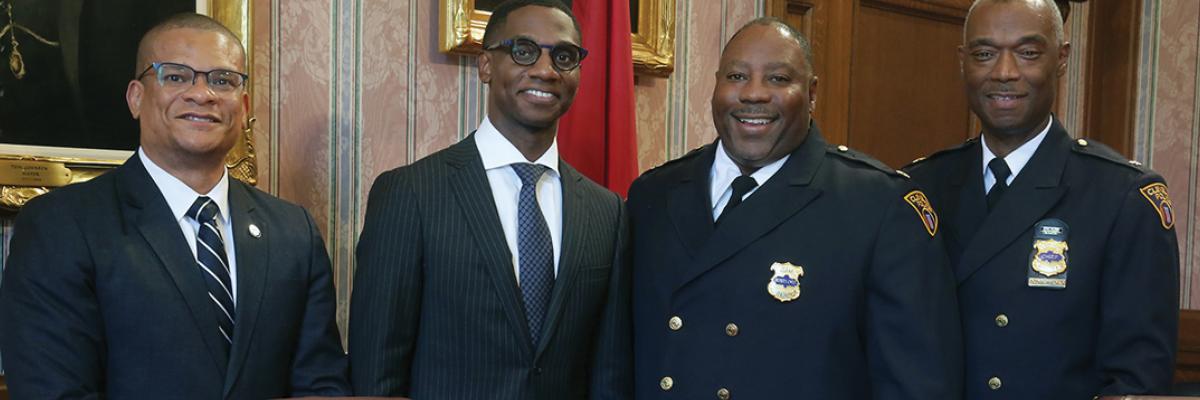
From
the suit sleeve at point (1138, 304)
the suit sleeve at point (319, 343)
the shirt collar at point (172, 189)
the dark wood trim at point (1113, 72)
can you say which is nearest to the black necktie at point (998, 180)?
the suit sleeve at point (1138, 304)

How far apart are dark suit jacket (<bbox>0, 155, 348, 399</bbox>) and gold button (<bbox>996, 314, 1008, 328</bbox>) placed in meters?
1.34

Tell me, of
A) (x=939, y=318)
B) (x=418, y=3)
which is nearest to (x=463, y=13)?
(x=418, y=3)

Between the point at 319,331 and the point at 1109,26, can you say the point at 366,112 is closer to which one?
the point at 319,331

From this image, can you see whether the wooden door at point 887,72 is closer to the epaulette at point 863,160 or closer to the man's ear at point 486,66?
the epaulette at point 863,160

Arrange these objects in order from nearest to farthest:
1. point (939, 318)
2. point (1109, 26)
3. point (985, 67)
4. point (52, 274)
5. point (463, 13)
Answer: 1. point (52, 274)
2. point (939, 318)
3. point (985, 67)
4. point (463, 13)
5. point (1109, 26)

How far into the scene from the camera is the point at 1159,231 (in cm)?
246

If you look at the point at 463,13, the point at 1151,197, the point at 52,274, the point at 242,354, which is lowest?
the point at 242,354

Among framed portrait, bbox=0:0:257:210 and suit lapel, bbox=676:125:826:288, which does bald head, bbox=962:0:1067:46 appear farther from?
framed portrait, bbox=0:0:257:210

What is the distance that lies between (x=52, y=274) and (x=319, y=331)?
52cm

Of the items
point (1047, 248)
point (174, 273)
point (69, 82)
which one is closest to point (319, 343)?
point (174, 273)

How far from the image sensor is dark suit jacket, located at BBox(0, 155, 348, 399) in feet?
7.11

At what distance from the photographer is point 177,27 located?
2.39 m

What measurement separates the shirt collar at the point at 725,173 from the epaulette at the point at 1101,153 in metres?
0.66

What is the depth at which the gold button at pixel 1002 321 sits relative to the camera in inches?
97.9
